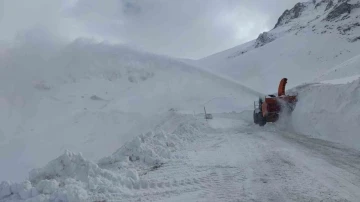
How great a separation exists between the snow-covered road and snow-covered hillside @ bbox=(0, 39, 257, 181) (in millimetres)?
10100

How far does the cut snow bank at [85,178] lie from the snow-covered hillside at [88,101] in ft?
31.2

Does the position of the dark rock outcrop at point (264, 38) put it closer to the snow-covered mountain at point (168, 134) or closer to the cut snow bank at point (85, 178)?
the snow-covered mountain at point (168, 134)

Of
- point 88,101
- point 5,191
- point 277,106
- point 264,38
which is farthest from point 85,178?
point 264,38

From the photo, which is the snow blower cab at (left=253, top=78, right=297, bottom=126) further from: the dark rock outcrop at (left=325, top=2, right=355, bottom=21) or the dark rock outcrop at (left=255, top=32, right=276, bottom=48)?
the dark rock outcrop at (left=255, top=32, right=276, bottom=48)

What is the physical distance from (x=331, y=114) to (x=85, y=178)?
26.8 feet

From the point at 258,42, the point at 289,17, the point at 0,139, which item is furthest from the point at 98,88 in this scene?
the point at 289,17

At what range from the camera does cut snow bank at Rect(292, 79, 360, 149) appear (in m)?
9.51

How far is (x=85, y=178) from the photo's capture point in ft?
19.7

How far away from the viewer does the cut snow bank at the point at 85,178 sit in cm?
533

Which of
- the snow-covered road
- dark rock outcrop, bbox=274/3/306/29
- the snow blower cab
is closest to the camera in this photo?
the snow-covered road

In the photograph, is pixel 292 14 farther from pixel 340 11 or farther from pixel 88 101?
pixel 88 101

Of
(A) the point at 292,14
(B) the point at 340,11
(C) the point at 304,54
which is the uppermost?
(A) the point at 292,14

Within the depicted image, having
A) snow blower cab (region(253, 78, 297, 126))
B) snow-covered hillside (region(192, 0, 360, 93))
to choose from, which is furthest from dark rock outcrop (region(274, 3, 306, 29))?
snow blower cab (region(253, 78, 297, 126))

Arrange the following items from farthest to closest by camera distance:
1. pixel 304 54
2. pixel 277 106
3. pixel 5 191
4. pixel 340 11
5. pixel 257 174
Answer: pixel 340 11, pixel 304 54, pixel 277 106, pixel 257 174, pixel 5 191
